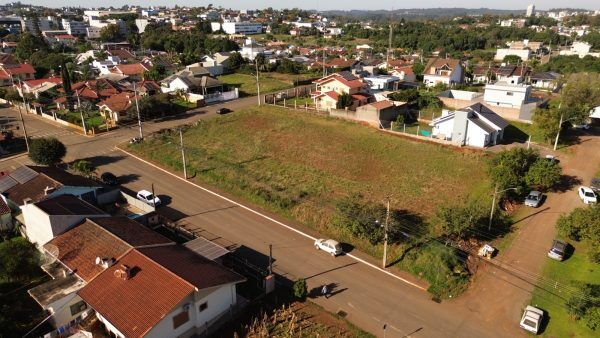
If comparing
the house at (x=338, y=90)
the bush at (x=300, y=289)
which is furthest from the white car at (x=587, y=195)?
the house at (x=338, y=90)

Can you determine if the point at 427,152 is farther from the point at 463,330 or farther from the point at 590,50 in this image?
the point at 590,50

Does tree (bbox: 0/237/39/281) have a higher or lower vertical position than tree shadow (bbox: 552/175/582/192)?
higher

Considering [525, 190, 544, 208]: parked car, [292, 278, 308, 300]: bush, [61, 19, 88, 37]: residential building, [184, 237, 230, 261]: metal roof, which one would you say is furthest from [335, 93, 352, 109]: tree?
[61, 19, 88, 37]: residential building

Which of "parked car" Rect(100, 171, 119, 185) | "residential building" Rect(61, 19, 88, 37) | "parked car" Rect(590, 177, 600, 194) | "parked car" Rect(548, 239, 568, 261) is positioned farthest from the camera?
"residential building" Rect(61, 19, 88, 37)

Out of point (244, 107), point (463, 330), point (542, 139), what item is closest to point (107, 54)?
point (244, 107)

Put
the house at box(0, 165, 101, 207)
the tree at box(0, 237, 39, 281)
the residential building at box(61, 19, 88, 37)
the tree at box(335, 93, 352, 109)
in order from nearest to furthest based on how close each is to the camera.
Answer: the tree at box(0, 237, 39, 281) → the house at box(0, 165, 101, 207) → the tree at box(335, 93, 352, 109) → the residential building at box(61, 19, 88, 37)

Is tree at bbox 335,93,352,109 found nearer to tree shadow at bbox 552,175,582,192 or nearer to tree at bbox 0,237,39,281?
tree shadow at bbox 552,175,582,192

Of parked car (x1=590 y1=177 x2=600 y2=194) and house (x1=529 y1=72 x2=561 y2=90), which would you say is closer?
parked car (x1=590 y1=177 x2=600 y2=194)
